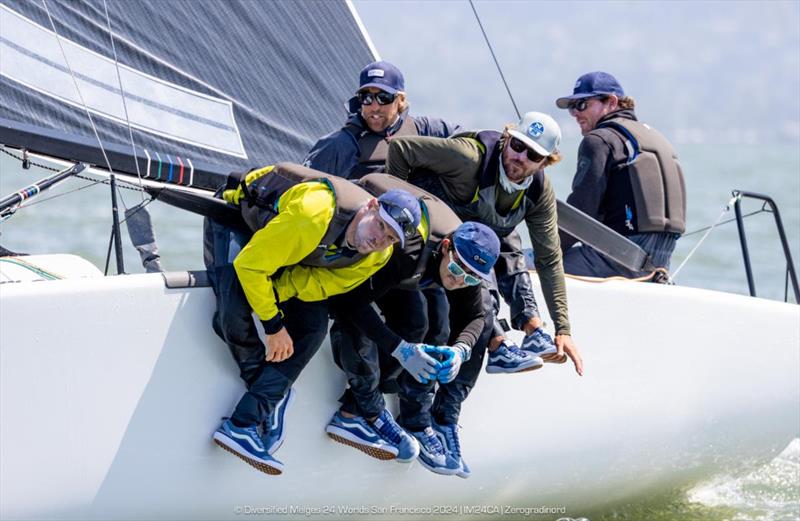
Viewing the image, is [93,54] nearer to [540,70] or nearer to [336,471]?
[336,471]

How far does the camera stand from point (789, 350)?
4.08 metres

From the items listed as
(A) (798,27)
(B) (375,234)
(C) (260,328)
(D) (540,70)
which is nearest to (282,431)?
(C) (260,328)

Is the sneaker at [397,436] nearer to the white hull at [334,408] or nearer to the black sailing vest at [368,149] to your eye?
the white hull at [334,408]

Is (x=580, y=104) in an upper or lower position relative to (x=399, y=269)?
upper

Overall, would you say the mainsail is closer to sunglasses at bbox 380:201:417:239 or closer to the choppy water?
the choppy water

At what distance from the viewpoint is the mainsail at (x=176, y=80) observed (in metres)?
3.43

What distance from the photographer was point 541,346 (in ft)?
10.4

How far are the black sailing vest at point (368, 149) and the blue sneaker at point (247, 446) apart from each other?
696mm

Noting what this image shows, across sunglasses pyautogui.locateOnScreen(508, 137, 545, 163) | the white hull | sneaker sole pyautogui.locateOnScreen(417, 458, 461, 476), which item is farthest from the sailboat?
sunglasses pyautogui.locateOnScreen(508, 137, 545, 163)

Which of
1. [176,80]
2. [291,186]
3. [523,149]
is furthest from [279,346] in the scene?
[176,80]

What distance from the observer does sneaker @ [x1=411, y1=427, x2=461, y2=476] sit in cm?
325

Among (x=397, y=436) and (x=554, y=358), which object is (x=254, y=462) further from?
(x=554, y=358)

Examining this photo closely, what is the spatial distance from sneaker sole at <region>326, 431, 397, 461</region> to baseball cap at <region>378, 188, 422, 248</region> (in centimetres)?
65

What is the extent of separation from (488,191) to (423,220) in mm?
299
